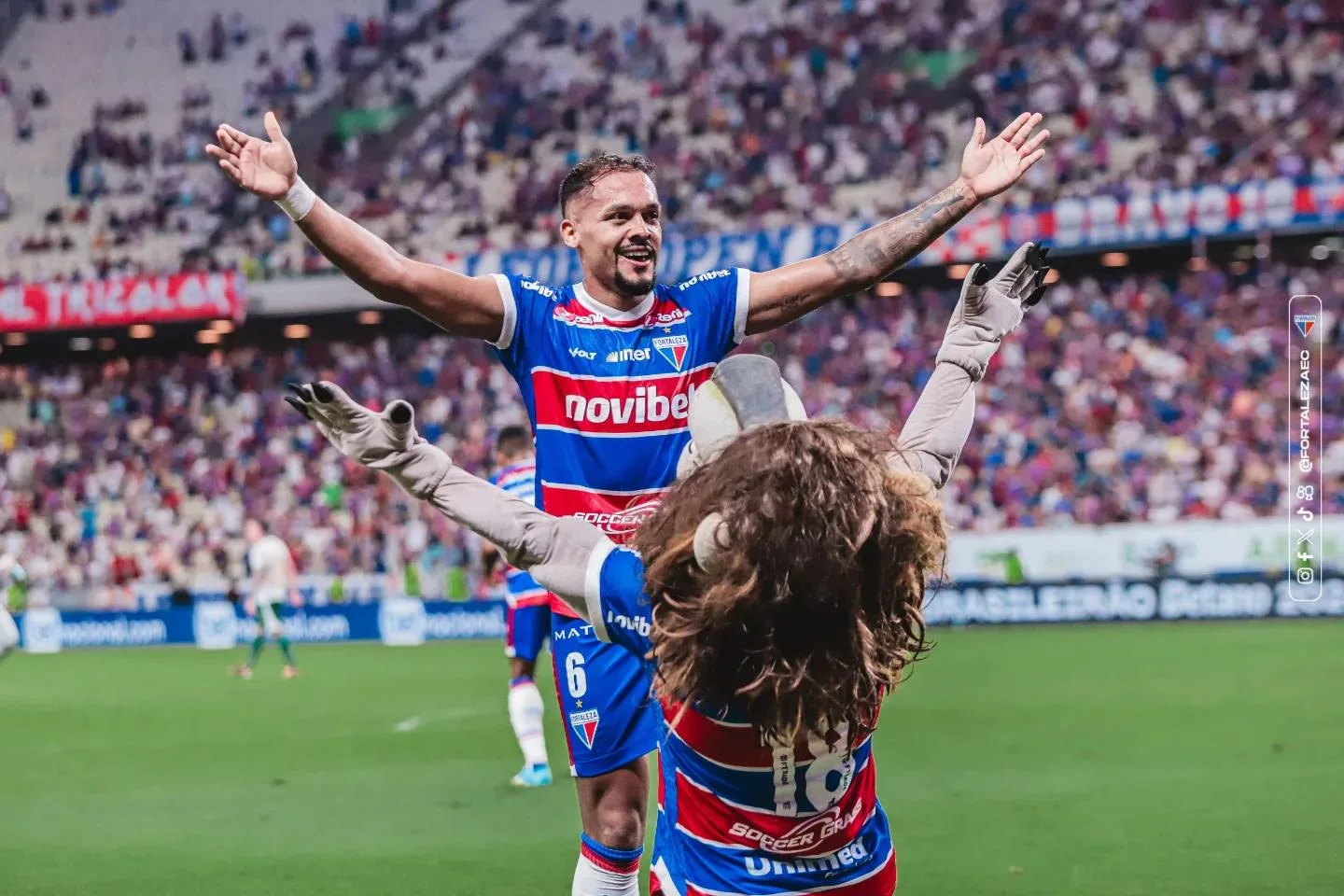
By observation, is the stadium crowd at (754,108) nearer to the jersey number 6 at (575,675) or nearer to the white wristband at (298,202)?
the jersey number 6 at (575,675)

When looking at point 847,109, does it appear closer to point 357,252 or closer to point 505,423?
point 505,423

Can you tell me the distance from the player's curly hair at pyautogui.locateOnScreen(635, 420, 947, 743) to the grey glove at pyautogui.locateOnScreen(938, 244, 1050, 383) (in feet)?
2.48

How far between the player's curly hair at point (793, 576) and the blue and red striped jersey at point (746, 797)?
0.10 meters

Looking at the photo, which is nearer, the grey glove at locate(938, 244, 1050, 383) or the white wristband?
the grey glove at locate(938, 244, 1050, 383)

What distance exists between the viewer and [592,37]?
38.8 metres

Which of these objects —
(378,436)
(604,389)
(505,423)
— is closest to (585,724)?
(604,389)

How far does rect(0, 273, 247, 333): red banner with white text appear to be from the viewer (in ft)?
113

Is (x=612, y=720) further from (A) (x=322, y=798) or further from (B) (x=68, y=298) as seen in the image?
(B) (x=68, y=298)

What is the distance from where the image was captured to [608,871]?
559cm

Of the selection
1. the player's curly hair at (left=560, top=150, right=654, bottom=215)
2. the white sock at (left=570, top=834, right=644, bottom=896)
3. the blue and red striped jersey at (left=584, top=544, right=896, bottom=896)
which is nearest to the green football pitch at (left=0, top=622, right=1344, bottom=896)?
the white sock at (left=570, top=834, right=644, bottom=896)

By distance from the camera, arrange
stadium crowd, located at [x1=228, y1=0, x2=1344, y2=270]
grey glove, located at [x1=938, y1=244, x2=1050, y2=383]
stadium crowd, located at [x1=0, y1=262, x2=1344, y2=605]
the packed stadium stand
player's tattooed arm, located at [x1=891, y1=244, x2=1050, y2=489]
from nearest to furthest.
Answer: player's tattooed arm, located at [x1=891, y1=244, x2=1050, y2=489] < grey glove, located at [x1=938, y1=244, x2=1050, y2=383] < stadium crowd, located at [x1=0, y1=262, x2=1344, y2=605] < the packed stadium stand < stadium crowd, located at [x1=228, y1=0, x2=1344, y2=270]

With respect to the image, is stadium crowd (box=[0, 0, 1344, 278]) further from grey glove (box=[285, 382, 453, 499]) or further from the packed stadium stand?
grey glove (box=[285, 382, 453, 499])

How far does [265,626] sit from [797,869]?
20.1 m

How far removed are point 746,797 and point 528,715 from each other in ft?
26.1
